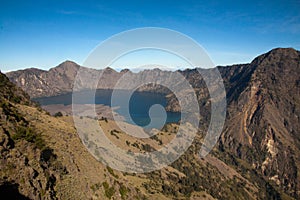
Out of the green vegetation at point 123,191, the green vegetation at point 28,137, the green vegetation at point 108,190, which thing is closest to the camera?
the green vegetation at point 28,137

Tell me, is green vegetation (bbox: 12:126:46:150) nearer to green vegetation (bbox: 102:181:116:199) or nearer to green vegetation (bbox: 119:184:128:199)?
green vegetation (bbox: 102:181:116:199)

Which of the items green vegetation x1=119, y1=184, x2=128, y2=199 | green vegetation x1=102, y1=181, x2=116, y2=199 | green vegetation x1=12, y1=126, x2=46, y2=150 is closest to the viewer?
green vegetation x1=12, y1=126, x2=46, y2=150

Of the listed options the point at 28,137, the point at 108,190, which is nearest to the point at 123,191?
the point at 108,190

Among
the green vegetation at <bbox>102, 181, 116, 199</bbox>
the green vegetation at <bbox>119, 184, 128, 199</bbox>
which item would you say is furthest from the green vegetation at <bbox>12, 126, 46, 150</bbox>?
the green vegetation at <bbox>119, 184, 128, 199</bbox>

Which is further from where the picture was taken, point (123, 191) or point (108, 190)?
point (123, 191)

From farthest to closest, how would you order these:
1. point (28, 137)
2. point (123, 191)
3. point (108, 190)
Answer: point (123, 191) → point (108, 190) → point (28, 137)

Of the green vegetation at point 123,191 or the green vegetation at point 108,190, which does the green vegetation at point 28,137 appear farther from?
the green vegetation at point 123,191

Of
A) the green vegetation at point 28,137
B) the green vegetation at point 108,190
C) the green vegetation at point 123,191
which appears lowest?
the green vegetation at point 123,191

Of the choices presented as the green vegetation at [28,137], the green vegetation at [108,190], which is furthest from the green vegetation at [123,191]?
the green vegetation at [28,137]

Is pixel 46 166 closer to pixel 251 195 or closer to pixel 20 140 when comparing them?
pixel 20 140

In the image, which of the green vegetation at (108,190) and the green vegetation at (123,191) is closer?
the green vegetation at (108,190)

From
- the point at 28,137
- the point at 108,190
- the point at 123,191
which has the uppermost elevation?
the point at 28,137

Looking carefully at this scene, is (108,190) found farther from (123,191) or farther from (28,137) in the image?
(28,137)
